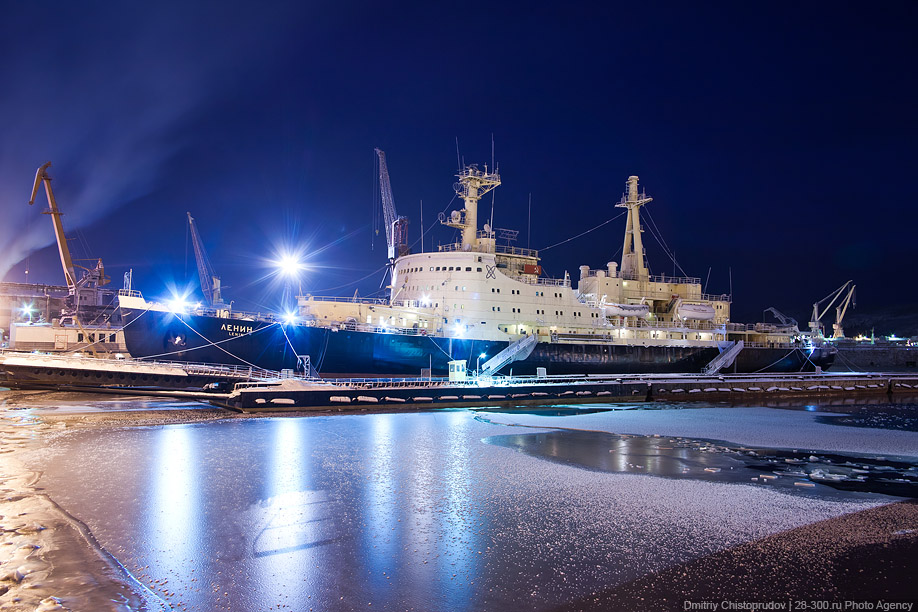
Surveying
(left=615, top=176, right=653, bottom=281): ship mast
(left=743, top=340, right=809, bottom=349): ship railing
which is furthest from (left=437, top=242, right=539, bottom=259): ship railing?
(left=743, top=340, right=809, bottom=349): ship railing

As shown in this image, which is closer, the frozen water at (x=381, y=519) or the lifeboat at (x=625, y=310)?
the frozen water at (x=381, y=519)

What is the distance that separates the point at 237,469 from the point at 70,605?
6.78 meters

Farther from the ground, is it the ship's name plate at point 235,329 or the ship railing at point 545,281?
the ship railing at point 545,281

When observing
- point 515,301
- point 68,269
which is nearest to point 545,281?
point 515,301

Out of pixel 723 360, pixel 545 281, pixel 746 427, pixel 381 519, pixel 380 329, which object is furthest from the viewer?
pixel 723 360

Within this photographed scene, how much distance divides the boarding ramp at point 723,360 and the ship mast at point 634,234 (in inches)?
325

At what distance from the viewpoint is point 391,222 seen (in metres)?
50.2

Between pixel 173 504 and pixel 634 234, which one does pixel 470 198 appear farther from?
pixel 173 504

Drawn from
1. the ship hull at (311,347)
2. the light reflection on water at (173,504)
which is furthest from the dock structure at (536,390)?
the light reflection on water at (173,504)

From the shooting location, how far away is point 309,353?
30297mm

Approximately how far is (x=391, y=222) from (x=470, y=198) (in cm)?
1417

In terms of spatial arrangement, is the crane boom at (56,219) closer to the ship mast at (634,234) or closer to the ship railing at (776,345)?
the ship mast at (634,234)

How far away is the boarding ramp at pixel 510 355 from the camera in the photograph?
111ft

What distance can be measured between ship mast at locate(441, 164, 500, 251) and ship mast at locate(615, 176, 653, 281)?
12656 millimetres
